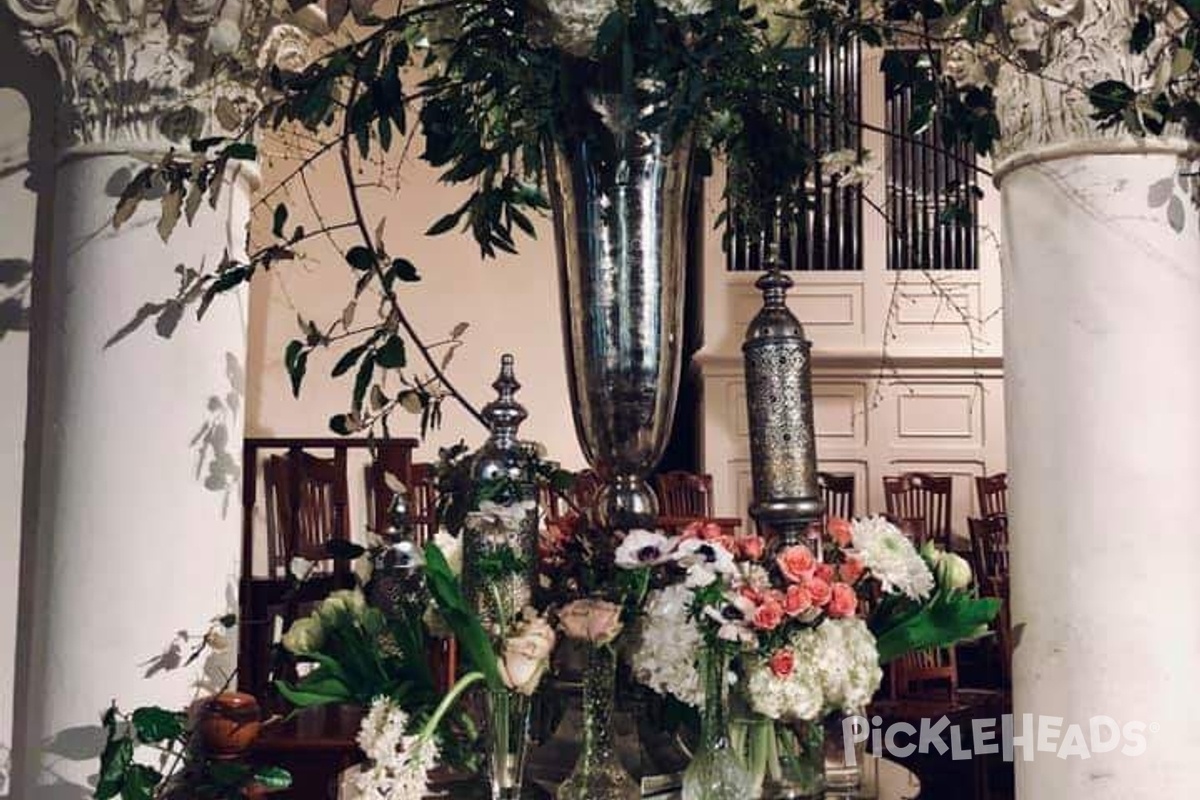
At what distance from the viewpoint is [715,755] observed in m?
1.26

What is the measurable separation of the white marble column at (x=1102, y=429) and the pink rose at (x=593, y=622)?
1245mm

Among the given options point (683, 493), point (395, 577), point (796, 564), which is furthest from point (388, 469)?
point (796, 564)

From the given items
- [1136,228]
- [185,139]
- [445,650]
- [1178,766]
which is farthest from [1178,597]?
[185,139]

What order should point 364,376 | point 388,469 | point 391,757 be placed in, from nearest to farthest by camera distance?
point 391,757 → point 364,376 → point 388,469

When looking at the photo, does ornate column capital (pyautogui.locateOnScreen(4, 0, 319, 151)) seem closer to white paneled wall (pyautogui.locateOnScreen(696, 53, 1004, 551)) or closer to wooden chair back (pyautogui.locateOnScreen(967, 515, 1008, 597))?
wooden chair back (pyautogui.locateOnScreen(967, 515, 1008, 597))

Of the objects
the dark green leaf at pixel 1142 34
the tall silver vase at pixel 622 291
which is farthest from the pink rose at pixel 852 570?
the dark green leaf at pixel 1142 34

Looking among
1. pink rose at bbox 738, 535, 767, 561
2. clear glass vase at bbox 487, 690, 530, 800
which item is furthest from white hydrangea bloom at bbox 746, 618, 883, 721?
clear glass vase at bbox 487, 690, 530, 800

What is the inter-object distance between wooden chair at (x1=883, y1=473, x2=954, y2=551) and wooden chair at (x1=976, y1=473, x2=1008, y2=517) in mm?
133

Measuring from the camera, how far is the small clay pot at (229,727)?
5.03 ft

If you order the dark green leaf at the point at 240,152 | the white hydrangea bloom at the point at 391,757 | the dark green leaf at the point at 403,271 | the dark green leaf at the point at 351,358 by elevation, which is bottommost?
the white hydrangea bloom at the point at 391,757

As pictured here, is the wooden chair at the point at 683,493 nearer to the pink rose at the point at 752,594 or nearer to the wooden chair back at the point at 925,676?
the wooden chair back at the point at 925,676

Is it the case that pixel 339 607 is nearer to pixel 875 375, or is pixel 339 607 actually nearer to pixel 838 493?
pixel 838 493

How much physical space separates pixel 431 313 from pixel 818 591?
428 cm

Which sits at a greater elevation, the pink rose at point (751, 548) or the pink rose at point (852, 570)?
the pink rose at point (751, 548)
